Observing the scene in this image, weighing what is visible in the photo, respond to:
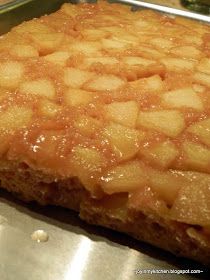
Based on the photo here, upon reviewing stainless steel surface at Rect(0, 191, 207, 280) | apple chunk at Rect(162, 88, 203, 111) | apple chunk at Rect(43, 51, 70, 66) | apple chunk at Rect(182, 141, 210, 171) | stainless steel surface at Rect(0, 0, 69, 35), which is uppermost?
apple chunk at Rect(162, 88, 203, 111)

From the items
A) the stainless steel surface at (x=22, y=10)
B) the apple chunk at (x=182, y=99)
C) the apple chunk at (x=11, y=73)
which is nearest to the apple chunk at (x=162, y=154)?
the apple chunk at (x=182, y=99)

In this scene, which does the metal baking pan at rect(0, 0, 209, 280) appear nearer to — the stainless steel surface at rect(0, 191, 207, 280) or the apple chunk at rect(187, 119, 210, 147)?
the stainless steel surface at rect(0, 191, 207, 280)

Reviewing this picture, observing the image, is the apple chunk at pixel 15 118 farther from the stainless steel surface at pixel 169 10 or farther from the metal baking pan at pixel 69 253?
the stainless steel surface at pixel 169 10

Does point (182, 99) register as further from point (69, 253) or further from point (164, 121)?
point (69, 253)

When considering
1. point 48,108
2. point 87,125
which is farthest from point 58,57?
point 87,125

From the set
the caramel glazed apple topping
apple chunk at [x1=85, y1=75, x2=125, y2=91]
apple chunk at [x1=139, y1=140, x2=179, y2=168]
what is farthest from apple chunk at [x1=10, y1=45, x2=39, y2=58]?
apple chunk at [x1=139, y1=140, x2=179, y2=168]

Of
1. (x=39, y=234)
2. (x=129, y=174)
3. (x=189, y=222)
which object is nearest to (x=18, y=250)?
(x=39, y=234)
